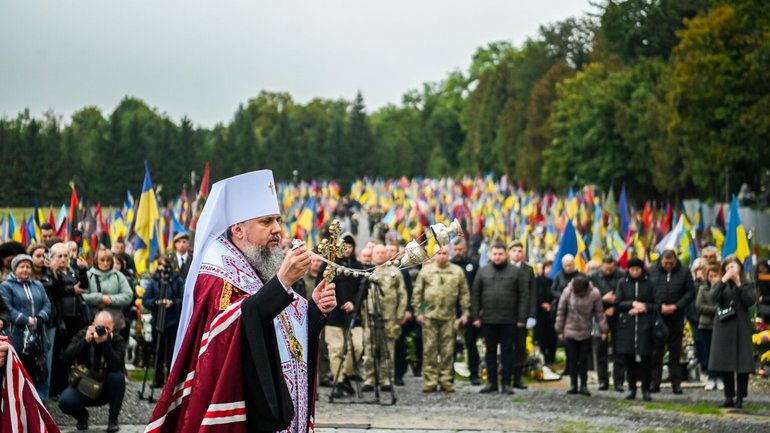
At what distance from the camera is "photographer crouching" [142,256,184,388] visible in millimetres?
14219

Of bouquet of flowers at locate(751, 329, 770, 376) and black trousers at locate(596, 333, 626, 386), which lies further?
black trousers at locate(596, 333, 626, 386)

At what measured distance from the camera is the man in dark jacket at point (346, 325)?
14.9 metres

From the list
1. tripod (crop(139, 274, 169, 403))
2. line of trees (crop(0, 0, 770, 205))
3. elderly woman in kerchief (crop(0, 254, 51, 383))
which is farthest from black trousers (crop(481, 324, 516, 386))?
line of trees (crop(0, 0, 770, 205))

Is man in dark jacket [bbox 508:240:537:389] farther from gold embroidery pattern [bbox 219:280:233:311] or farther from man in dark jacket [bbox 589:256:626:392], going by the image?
gold embroidery pattern [bbox 219:280:233:311]

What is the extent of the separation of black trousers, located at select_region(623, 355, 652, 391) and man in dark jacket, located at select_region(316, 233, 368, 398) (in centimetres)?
310

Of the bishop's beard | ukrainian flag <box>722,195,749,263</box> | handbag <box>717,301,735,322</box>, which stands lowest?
handbag <box>717,301,735,322</box>

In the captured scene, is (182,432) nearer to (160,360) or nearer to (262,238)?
(262,238)

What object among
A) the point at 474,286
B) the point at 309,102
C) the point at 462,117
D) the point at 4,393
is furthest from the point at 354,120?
the point at 4,393

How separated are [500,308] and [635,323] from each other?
1.55 m

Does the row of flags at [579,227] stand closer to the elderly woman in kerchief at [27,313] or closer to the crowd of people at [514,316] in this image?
the crowd of people at [514,316]

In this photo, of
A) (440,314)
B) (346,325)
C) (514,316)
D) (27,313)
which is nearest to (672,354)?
(514,316)

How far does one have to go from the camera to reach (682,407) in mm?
14477

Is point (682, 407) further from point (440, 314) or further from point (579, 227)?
point (579, 227)

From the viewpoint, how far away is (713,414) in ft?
45.4
